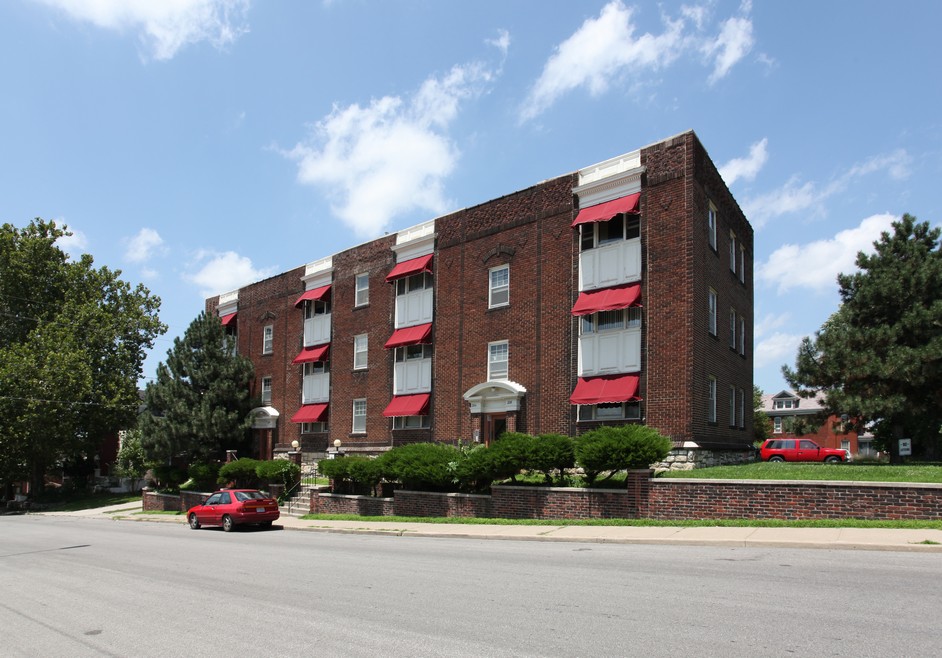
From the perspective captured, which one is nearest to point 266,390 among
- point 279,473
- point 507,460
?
point 279,473

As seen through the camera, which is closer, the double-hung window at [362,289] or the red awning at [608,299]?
the red awning at [608,299]

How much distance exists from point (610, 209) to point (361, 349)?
51.6 ft

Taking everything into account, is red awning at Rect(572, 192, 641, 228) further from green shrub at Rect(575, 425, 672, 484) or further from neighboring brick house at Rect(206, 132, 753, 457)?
green shrub at Rect(575, 425, 672, 484)

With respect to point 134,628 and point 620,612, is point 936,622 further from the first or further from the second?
point 134,628

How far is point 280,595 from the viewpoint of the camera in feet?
34.9

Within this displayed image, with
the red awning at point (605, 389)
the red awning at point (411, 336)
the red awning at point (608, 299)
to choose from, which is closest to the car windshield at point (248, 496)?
the red awning at point (411, 336)

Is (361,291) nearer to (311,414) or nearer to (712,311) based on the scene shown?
(311,414)

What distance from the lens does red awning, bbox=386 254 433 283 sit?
32.7m

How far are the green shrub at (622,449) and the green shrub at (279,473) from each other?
658 inches

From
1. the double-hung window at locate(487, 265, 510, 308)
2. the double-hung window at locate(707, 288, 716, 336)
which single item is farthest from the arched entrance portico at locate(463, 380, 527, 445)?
the double-hung window at locate(707, 288, 716, 336)

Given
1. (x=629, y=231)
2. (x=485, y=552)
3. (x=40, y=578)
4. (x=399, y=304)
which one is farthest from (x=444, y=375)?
(x=40, y=578)

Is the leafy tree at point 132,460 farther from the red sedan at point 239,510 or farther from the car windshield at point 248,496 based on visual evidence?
the car windshield at point 248,496

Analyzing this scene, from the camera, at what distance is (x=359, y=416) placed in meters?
36.2

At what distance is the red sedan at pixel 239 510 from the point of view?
24.9 metres
